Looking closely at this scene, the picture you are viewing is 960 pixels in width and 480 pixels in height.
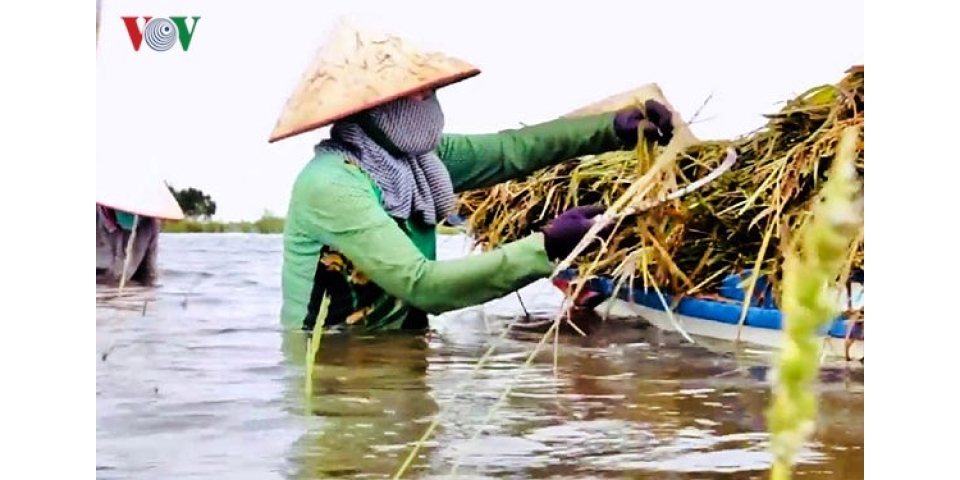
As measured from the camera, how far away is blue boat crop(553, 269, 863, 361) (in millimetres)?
1309

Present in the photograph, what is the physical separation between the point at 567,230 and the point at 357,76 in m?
0.36

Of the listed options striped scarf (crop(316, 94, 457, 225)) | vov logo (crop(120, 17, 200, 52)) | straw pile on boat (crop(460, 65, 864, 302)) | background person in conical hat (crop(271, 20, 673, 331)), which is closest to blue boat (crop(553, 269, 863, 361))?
straw pile on boat (crop(460, 65, 864, 302))

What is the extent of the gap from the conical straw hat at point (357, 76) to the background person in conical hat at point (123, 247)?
0.23 m

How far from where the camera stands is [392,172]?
4.66 ft

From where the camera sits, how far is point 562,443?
→ 1.28 m

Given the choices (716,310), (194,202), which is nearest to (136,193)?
(194,202)

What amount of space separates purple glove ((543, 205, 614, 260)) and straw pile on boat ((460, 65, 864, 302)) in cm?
2

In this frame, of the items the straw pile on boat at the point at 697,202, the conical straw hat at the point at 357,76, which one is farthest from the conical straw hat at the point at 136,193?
the straw pile on boat at the point at 697,202

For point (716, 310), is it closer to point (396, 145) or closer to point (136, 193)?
point (396, 145)

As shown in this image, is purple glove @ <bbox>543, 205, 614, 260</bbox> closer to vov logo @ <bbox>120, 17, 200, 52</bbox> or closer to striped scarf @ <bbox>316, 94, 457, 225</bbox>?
striped scarf @ <bbox>316, 94, 457, 225</bbox>

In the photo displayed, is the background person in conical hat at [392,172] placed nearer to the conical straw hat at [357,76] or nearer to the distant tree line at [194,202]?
the conical straw hat at [357,76]
